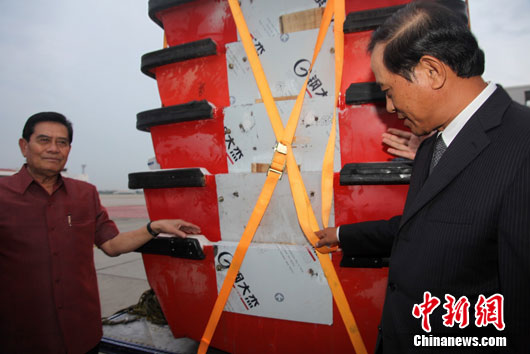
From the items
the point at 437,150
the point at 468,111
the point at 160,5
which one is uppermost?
the point at 160,5

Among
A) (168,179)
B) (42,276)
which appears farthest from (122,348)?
(168,179)

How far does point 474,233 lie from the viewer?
773 mm

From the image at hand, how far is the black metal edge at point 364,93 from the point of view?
4.11 feet

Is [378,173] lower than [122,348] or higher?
higher

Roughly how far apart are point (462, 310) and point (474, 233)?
9.2 inches

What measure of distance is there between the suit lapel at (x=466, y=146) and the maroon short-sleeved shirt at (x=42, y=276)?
154 centimetres

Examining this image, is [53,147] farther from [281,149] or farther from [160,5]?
[281,149]

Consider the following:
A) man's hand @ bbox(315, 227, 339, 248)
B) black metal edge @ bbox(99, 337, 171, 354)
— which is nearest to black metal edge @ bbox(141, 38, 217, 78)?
man's hand @ bbox(315, 227, 339, 248)

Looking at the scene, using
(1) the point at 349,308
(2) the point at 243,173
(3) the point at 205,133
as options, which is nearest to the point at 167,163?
(3) the point at 205,133

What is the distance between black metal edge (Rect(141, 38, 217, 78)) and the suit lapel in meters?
1.15

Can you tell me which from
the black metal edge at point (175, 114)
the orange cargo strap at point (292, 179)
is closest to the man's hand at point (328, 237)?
the orange cargo strap at point (292, 179)

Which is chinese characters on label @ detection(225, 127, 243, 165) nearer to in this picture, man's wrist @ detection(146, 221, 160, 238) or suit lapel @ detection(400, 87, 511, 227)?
man's wrist @ detection(146, 221, 160, 238)

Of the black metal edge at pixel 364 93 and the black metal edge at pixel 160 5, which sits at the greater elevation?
the black metal edge at pixel 160 5

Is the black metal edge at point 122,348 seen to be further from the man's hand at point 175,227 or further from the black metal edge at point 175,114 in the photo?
the black metal edge at point 175,114
